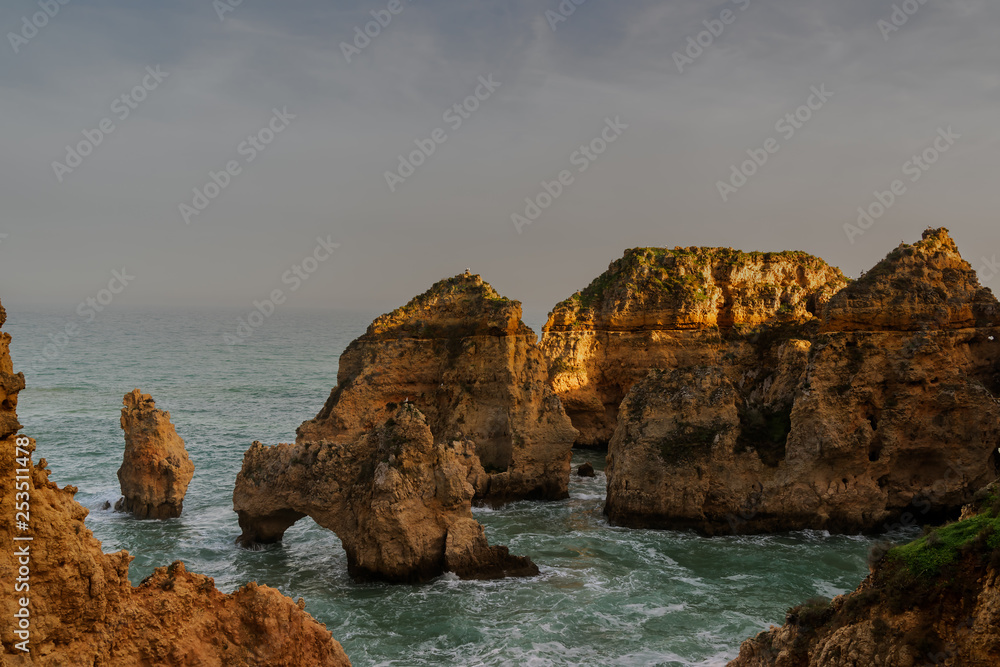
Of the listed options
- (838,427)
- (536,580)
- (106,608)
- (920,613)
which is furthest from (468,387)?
(920,613)

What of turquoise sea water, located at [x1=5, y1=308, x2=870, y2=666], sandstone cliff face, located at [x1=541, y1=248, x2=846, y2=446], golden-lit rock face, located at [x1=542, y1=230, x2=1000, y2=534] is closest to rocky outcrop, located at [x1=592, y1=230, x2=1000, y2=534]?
golden-lit rock face, located at [x1=542, y1=230, x2=1000, y2=534]

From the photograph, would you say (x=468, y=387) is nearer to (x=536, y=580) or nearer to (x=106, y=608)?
(x=536, y=580)

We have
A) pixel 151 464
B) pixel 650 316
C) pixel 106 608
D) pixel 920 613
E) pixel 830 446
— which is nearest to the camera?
pixel 106 608

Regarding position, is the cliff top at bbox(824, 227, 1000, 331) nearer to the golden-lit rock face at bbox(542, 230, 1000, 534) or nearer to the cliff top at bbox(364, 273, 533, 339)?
the golden-lit rock face at bbox(542, 230, 1000, 534)

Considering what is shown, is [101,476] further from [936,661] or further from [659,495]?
[936,661]

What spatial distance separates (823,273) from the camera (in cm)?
5544

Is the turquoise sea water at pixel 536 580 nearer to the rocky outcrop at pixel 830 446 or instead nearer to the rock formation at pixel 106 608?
the rocky outcrop at pixel 830 446

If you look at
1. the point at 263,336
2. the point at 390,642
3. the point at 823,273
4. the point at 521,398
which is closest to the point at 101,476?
the point at 521,398

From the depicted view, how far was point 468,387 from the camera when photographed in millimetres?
34938

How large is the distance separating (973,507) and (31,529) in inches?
569

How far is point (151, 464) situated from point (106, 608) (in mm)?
19189

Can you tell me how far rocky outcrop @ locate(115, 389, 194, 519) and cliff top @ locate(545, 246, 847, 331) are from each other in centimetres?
2620

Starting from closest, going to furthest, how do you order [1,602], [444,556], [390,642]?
[1,602]
[390,642]
[444,556]

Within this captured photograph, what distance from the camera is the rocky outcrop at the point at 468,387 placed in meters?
32.9
